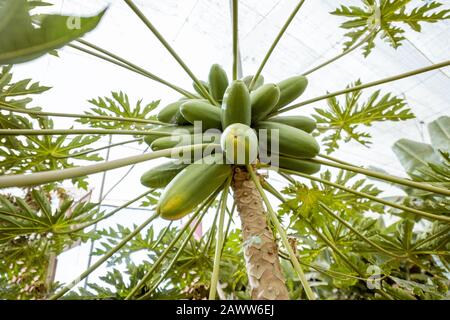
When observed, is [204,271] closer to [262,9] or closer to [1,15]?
[1,15]

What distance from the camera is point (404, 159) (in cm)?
257

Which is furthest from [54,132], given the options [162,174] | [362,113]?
[362,113]

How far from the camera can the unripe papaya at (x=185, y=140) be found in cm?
84

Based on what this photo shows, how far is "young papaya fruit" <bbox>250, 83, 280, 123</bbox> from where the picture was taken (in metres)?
0.85

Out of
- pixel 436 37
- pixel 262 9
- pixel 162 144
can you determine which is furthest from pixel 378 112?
pixel 436 37

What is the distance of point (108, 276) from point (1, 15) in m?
1.11

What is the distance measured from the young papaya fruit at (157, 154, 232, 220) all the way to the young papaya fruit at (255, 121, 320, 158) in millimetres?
154

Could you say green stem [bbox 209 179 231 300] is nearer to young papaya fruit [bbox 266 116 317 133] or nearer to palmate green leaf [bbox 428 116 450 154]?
young papaya fruit [bbox 266 116 317 133]

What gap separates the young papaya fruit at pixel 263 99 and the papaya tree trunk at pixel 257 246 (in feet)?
0.53

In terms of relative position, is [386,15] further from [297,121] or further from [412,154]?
[412,154]

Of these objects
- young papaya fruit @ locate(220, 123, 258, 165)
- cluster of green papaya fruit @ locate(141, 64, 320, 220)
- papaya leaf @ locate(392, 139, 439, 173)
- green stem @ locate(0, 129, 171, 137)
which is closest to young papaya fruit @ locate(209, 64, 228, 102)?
cluster of green papaya fruit @ locate(141, 64, 320, 220)

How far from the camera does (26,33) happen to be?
1.14 feet

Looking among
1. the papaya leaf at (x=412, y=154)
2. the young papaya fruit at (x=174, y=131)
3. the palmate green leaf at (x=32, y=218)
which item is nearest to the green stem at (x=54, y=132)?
the young papaya fruit at (x=174, y=131)
